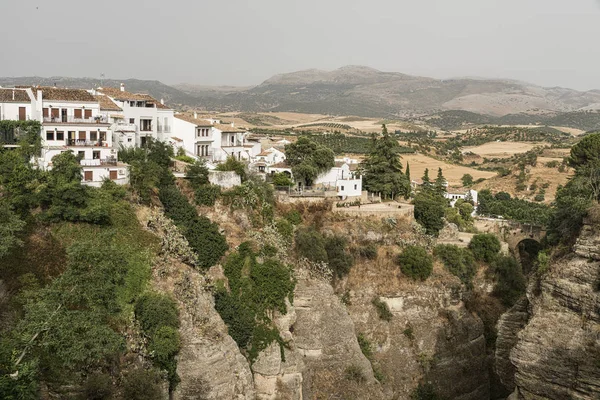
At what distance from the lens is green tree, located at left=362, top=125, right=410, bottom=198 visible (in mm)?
48969

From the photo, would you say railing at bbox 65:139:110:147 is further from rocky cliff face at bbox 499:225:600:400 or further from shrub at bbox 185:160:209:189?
rocky cliff face at bbox 499:225:600:400

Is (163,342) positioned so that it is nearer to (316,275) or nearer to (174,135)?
(316,275)

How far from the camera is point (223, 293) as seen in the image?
3145 centimetres

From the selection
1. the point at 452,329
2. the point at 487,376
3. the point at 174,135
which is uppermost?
the point at 174,135

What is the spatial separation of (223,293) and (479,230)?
94.7 ft

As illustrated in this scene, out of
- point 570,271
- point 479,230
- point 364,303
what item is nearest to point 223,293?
point 364,303

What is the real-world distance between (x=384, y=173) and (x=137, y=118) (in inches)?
777

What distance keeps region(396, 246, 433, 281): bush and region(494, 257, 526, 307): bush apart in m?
6.74

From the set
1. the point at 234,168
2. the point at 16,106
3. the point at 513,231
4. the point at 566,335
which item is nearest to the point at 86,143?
the point at 16,106

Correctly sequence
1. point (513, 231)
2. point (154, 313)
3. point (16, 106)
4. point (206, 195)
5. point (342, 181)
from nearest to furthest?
1. point (154, 313)
2. point (16, 106)
3. point (206, 195)
4. point (342, 181)
5. point (513, 231)

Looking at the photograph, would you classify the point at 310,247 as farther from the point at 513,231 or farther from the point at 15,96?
the point at 513,231

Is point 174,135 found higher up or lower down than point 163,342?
higher up

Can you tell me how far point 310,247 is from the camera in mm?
37344

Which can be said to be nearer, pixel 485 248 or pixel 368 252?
pixel 368 252
